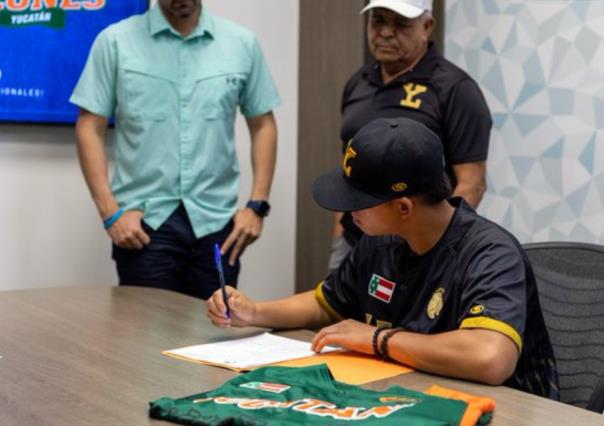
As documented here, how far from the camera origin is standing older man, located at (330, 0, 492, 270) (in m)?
2.79

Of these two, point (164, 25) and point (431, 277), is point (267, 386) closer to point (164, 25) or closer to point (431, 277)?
point (431, 277)

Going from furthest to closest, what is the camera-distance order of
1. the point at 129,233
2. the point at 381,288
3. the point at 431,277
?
the point at 129,233 < the point at 381,288 < the point at 431,277

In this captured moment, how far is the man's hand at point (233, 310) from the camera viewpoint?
2.08 meters

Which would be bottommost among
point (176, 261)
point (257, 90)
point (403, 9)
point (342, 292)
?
point (176, 261)

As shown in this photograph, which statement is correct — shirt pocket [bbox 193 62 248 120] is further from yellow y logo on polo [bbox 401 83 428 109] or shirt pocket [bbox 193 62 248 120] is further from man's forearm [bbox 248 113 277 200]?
yellow y logo on polo [bbox 401 83 428 109]

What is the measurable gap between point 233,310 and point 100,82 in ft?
4.24

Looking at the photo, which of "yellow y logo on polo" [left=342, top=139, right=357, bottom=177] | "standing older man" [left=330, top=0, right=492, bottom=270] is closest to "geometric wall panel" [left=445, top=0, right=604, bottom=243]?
"standing older man" [left=330, top=0, right=492, bottom=270]

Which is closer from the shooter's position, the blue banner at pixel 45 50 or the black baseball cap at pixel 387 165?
the black baseball cap at pixel 387 165

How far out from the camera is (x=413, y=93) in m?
2.84

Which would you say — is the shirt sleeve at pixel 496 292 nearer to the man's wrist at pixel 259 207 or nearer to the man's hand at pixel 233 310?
the man's hand at pixel 233 310

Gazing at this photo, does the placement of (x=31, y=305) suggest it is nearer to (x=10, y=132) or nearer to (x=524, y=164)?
(x=10, y=132)

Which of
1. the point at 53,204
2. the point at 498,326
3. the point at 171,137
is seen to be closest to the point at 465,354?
the point at 498,326

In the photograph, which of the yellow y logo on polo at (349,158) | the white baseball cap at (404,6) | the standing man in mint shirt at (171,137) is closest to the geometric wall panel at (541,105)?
the white baseball cap at (404,6)

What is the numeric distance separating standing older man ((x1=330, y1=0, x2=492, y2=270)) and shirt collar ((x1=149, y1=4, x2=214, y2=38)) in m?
0.58
